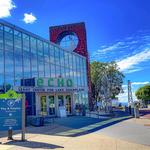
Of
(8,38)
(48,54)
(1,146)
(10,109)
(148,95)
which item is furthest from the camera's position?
(148,95)

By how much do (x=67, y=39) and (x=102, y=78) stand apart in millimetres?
15387

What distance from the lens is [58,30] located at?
182 ft

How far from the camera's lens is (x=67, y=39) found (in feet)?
183

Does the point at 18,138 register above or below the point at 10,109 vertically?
below

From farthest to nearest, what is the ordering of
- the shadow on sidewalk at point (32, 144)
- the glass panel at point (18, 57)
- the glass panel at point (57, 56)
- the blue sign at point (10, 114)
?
the glass panel at point (57, 56) → the glass panel at point (18, 57) → the blue sign at point (10, 114) → the shadow on sidewalk at point (32, 144)

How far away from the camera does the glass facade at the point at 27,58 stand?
97.9 feet

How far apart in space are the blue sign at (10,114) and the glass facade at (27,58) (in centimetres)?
1334

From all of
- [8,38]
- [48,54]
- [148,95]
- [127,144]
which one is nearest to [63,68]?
[48,54]

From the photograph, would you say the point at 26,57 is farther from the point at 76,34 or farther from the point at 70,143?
the point at 76,34

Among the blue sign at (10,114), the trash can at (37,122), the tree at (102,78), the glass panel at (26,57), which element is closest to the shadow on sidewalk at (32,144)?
the blue sign at (10,114)

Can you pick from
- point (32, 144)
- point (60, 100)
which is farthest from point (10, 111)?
point (60, 100)

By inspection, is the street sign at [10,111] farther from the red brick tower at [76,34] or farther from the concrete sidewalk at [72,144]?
the red brick tower at [76,34]

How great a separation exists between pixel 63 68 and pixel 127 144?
94.8ft

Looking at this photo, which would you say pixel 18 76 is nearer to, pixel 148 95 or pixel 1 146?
pixel 1 146
